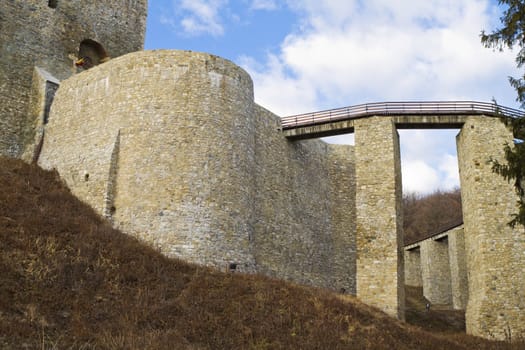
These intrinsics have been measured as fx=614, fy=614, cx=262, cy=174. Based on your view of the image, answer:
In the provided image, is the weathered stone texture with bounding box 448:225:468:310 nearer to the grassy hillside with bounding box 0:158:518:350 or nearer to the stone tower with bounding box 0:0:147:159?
the grassy hillside with bounding box 0:158:518:350

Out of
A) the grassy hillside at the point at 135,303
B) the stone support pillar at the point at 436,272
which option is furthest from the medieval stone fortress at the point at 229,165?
the stone support pillar at the point at 436,272

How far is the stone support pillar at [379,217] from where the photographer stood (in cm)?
2083

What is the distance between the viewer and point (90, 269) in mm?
15727

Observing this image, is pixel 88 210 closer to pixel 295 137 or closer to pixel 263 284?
pixel 263 284

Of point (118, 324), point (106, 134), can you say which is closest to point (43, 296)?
point (118, 324)

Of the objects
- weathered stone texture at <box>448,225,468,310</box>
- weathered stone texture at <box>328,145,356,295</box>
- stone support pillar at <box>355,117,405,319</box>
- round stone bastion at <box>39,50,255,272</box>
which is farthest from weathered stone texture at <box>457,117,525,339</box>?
round stone bastion at <box>39,50,255,272</box>

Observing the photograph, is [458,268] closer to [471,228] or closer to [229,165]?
[471,228]

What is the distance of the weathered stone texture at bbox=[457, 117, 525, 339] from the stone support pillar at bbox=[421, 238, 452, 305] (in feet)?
34.7

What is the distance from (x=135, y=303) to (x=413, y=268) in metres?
27.0

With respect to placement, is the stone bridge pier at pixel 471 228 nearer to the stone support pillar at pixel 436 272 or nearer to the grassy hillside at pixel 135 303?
the grassy hillside at pixel 135 303

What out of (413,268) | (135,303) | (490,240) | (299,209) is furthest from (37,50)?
(413,268)

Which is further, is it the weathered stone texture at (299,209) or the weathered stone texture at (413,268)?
the weathered stone texture at (413,268)

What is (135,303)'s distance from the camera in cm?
1475

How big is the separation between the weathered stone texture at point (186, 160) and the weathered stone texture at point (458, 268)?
7919mm
